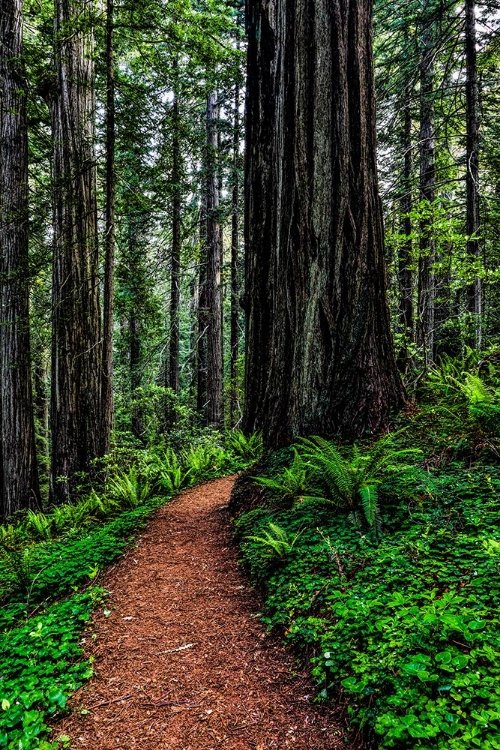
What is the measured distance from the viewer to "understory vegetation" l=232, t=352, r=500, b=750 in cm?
172

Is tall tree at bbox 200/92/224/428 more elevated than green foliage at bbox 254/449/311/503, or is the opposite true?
tall tree at bbox 200/92/224/428

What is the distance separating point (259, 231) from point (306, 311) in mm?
1411

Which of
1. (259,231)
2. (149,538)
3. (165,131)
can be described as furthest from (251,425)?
(165,131)

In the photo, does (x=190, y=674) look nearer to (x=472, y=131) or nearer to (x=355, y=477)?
(x=355, y=477)

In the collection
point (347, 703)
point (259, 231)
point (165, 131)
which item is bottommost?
point (347, 703)

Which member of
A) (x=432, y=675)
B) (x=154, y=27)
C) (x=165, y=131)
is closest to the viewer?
(x=432, y=675)

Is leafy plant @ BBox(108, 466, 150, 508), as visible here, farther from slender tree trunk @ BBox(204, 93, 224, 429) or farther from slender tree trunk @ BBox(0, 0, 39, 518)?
slender tree trunk @ BBox(204, 93, 224, 429)

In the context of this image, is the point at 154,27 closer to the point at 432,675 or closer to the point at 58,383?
the point at 58,383

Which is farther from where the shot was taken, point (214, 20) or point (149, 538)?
point (214, 20)

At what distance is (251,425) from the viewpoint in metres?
5.75

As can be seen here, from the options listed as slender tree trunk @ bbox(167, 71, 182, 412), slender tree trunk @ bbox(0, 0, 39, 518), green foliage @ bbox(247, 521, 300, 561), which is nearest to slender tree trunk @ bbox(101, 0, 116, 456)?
slender tree trunk @ bbox(167, 71, 182, 412)

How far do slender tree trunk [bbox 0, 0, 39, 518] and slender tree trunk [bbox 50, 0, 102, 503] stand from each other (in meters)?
1.27

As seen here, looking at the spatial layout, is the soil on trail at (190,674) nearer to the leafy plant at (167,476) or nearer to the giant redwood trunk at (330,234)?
the giant redwood trunk at (330,234)

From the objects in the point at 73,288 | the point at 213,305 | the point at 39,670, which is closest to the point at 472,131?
the point at 73,288
